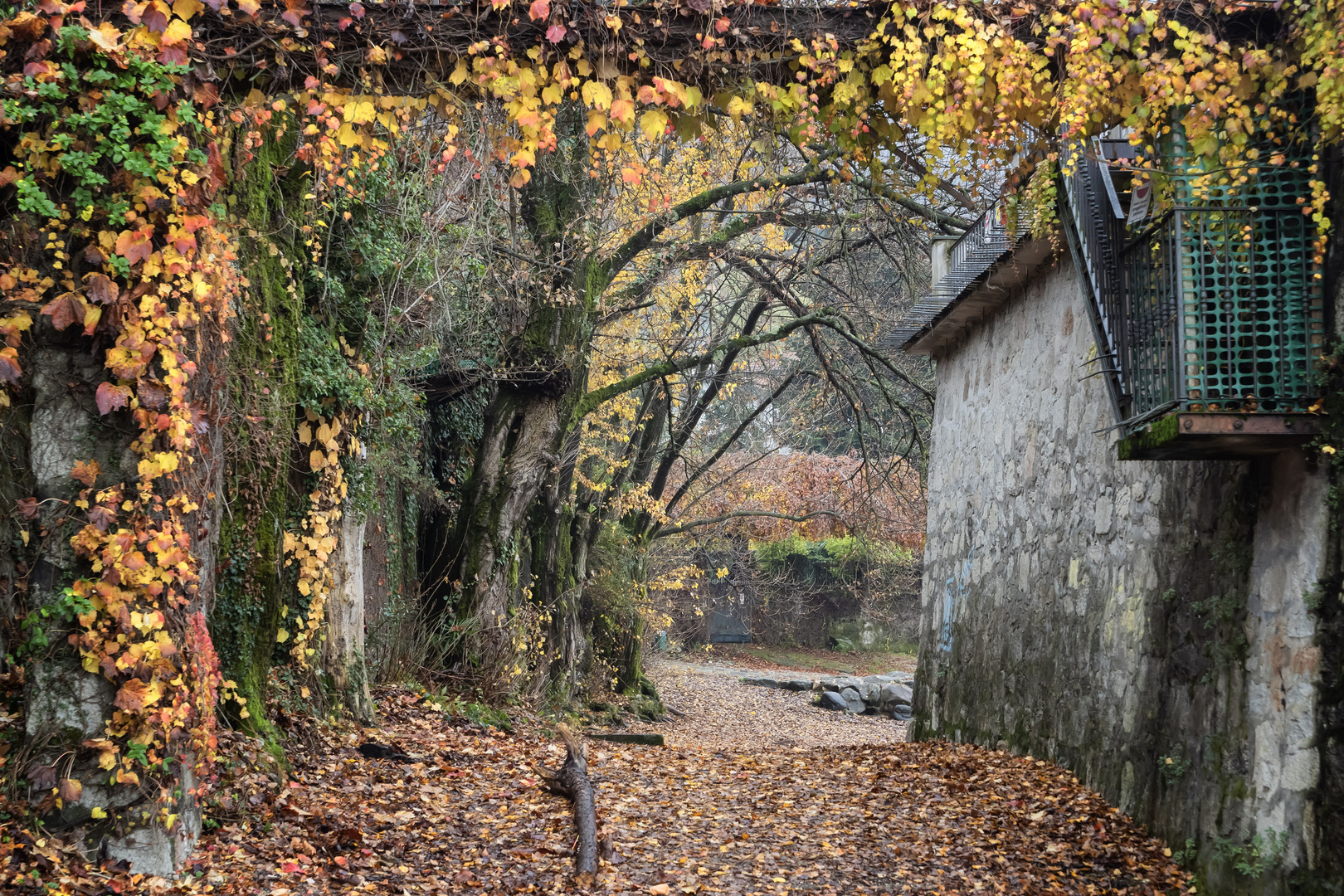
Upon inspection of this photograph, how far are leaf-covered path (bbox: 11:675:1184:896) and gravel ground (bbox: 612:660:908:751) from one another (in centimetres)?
562

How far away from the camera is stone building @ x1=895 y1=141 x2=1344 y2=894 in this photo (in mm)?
4113

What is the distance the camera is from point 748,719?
16.4 metres

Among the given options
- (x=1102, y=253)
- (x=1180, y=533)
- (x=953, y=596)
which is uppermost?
(x=1102, y=253)

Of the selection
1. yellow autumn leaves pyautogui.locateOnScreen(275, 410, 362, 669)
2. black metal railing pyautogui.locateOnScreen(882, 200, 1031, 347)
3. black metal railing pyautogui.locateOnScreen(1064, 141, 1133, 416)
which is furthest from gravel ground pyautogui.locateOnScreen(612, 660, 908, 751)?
black metal railing pyautogui.locateOnScreen(1064, 141, 1133, 416)

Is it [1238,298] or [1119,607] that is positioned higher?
[1238,298]

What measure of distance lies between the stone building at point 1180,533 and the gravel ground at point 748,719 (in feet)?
21.2

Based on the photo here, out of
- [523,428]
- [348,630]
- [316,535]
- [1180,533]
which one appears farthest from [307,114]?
[523,428]

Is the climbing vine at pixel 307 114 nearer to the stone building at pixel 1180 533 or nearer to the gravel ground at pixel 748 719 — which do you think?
the stone building at pixel 1180 533

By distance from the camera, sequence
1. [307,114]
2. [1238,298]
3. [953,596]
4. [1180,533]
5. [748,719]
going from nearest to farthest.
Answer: [1238,298]
[307,114]
[1180,533]
[953,596]
[748,719]

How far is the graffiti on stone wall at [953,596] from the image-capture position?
30.2 ft

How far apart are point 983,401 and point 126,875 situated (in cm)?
739

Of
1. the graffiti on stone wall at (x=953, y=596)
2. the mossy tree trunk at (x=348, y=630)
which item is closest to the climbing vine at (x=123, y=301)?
the mossy tree trunk at (x=348, y=630)

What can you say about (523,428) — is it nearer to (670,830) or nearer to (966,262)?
(966,262)

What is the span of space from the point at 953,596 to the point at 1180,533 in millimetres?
4399
